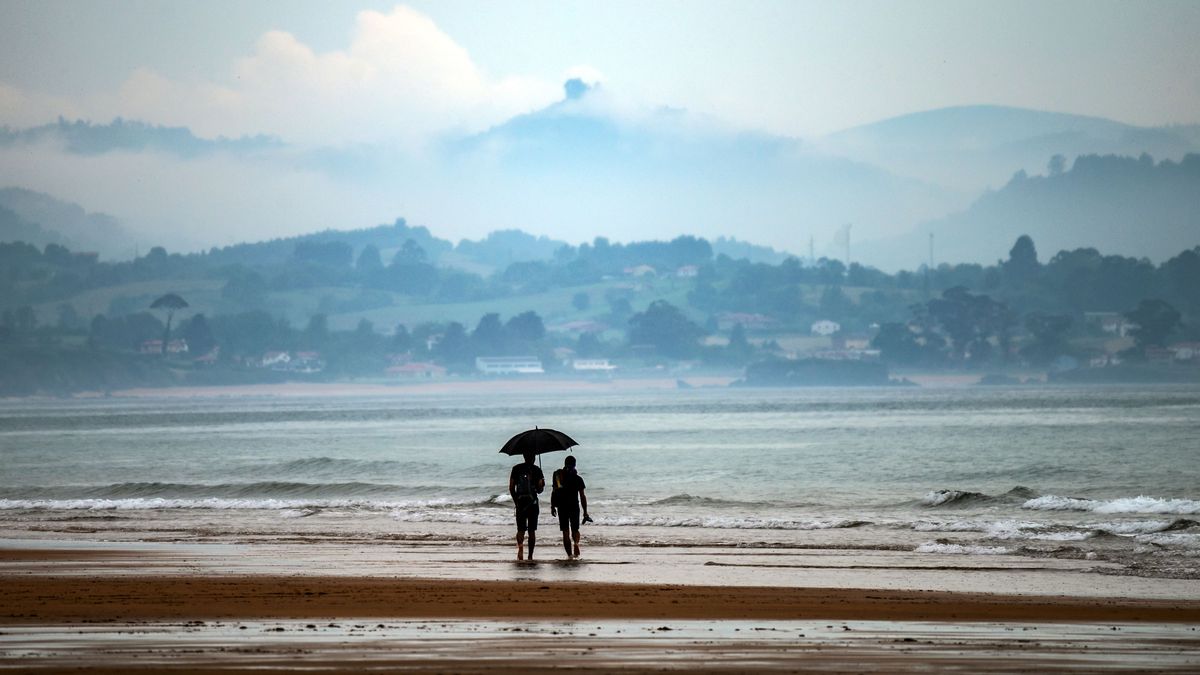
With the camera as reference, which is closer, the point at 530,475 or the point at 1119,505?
the point at 530,475

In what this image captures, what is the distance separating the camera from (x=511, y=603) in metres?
12.8

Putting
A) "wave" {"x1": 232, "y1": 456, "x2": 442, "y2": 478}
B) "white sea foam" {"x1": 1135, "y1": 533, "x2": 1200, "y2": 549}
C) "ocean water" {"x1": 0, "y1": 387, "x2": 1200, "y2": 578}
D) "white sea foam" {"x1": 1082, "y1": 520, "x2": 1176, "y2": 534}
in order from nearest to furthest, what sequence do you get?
"white sea foam" {"x1": 1135, "y1": 533, "x2": 1200, "y2": 549} → "white sea foam" {"x1": 1082, "y1": 520, "x2": 1176, "y2": 534} → "ocean water" {"x1": 0, "y1": 387, "x2": 1200, "y2": 578} → "wave" {"x1": 232, "y1": 456, "x2": 442, "y2": 478}

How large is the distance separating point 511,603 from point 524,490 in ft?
15.7

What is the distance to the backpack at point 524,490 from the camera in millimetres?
17438

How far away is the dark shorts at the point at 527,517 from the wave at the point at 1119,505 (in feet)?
42.1

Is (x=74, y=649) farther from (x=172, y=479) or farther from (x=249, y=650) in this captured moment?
(x=172, y=479)

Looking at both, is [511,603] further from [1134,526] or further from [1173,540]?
[1134,526]

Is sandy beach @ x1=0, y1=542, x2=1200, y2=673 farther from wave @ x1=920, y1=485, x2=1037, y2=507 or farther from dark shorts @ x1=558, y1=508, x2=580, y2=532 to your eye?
wave @ x1=920, y1=485, x2=1037, y2=507

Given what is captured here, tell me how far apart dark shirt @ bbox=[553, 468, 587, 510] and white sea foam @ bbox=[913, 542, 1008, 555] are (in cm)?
501

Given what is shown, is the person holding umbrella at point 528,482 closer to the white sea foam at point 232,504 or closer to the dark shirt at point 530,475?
the dark shirt at point 530,475

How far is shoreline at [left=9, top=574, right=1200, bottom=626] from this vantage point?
39.0 ft

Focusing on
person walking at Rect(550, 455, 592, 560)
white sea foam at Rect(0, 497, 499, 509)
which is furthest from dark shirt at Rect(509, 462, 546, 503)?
white sea foam at Rect(0, 497, 499, 509)

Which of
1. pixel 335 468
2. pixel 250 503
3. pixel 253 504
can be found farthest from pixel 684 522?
pixel 335 468

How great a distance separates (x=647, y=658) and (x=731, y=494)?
872 inches
